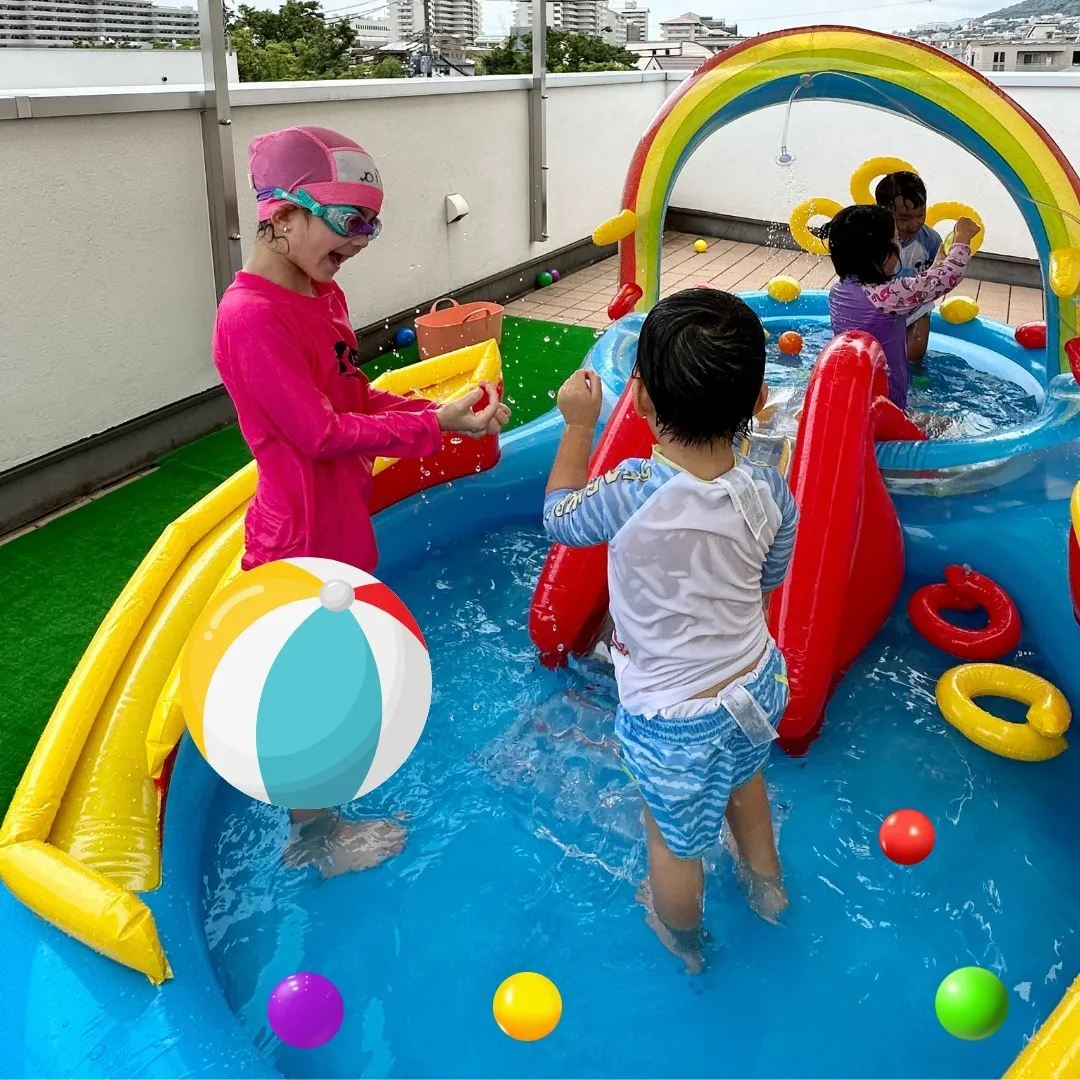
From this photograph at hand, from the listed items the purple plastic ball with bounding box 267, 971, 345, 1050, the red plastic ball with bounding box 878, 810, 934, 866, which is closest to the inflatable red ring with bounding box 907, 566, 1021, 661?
the red plastic ball with bounding box 878, 810, 934, 866

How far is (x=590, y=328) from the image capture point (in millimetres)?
6547

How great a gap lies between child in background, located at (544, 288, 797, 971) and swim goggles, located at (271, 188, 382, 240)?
1.75ft

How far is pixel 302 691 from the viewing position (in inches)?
65.6

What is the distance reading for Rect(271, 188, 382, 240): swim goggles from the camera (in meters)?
1.92

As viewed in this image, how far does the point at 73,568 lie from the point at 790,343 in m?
3.27

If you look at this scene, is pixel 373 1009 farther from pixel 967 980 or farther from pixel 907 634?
pixel 907 634

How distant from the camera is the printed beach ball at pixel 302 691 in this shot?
1658 millimetres

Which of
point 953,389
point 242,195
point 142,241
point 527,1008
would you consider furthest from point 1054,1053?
point 242,195

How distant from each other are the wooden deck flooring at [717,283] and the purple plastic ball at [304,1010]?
529cm

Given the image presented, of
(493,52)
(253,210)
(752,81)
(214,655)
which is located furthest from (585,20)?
(214,655)

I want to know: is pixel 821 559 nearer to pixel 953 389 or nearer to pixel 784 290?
pixel 953 389

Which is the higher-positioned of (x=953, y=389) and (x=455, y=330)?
(x=455, y=330)

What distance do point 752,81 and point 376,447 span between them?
2550mm

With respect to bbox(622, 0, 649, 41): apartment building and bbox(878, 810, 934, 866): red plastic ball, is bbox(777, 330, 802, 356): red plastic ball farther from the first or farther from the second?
bbox(622, 0, 649, 41): apartment building
